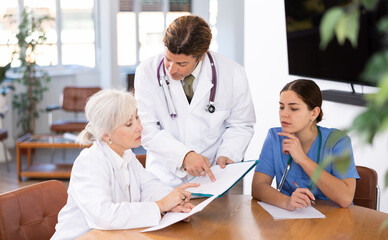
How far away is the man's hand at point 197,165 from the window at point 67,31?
6309 millimetres

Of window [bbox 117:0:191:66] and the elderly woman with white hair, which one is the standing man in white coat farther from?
window [bbox 117:0:191:66]

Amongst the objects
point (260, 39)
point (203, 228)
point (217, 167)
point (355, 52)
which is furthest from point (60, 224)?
point (260, 39)

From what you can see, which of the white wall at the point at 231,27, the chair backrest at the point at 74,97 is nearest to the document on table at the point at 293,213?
the chair backrest at the point at 74,97

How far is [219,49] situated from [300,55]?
186 inches

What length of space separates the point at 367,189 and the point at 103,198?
1237 mm

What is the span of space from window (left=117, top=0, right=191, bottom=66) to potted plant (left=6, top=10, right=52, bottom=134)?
2342mm

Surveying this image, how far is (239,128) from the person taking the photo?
8.46ft

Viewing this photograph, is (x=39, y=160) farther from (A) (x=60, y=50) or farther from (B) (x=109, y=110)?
(B) (x=109, y=110)

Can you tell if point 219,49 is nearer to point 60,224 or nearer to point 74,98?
point 74,98

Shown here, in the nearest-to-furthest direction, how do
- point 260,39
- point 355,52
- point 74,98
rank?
point 355,52 → point 260,39 → point 74,98

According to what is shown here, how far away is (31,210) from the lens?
206cm

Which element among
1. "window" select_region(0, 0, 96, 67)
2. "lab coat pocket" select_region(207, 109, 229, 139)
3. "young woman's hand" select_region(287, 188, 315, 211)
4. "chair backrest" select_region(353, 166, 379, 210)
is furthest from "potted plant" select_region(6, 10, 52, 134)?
"young woman's hand" select_region(287, 188, 315, 211)

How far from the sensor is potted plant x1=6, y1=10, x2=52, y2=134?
7078 millimetres

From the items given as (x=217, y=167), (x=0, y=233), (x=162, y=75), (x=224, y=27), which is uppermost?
(x=224, y=27)
